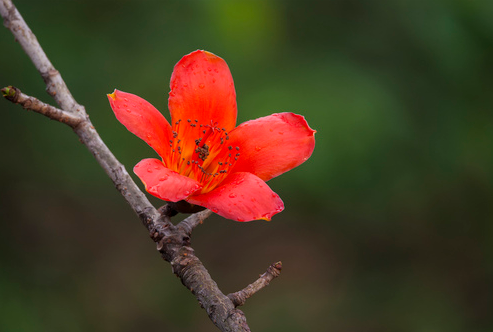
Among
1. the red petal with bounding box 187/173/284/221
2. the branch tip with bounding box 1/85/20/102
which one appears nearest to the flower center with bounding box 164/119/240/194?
the red petal with bounding box 187/173/284/221

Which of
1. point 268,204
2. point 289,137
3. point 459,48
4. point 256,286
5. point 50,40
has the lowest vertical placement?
point 256,286

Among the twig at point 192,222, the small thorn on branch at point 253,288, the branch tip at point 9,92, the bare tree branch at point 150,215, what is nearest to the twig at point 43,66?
the bare tree branch at point 150,215

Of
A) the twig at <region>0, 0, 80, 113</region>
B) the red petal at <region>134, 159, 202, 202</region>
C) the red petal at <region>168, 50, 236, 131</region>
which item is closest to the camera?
A: the red petal at <region>134, 159, 202, 202</region>

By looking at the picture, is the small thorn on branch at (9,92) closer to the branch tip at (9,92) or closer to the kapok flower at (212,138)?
the branch tip at (9,92)

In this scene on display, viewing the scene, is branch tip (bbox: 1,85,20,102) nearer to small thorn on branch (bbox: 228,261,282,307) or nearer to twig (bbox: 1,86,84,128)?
twig (bbox: 1,86,84,128)

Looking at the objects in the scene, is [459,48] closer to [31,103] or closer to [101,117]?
[101,117]

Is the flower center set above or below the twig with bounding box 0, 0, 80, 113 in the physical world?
below

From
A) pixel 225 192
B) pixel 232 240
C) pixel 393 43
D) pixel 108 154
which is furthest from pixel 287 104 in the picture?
pixel 225 192

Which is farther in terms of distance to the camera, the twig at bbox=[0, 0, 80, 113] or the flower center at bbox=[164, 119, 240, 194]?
the twig at bbox=[0, 0, 80, 113]
